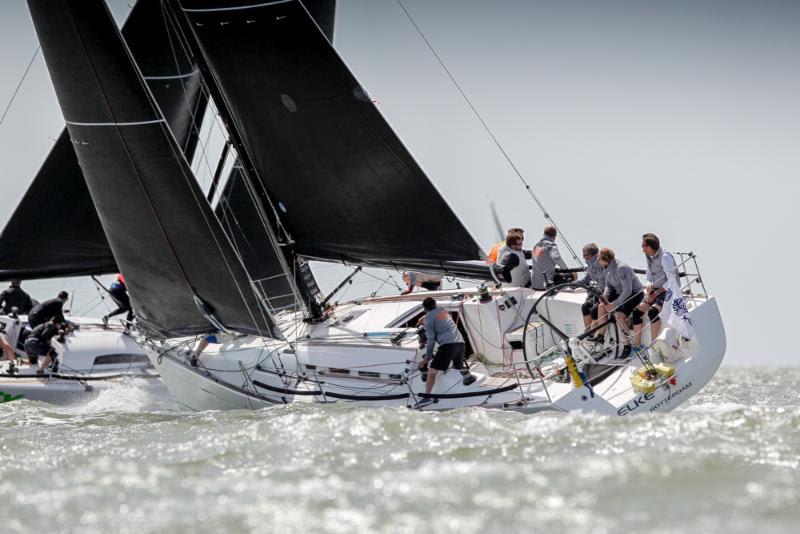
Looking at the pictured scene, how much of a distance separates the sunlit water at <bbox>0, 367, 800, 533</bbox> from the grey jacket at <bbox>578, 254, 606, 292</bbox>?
7.32 ft

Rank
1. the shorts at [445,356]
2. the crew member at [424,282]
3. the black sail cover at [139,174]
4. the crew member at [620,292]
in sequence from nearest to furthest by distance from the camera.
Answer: the shorts at [445,356], the crew member at [620,292], the black sail cover at [139,174], the crew member at [424,282]

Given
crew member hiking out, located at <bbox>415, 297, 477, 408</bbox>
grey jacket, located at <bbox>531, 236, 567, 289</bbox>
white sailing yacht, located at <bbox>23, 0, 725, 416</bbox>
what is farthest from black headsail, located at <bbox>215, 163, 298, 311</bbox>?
crew member hiking out, located at <bbox>415, 297, 477, 408</bbox>

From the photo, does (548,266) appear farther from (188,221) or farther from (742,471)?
(742,471)

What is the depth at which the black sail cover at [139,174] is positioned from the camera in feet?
37.7

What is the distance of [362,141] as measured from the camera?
11.9 m

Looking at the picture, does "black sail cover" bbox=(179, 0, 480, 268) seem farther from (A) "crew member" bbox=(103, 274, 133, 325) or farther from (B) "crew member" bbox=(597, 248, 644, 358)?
(A) "crew member" bbox=(103, 274, 133, 325)

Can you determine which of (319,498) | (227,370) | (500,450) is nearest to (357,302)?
(227,370)

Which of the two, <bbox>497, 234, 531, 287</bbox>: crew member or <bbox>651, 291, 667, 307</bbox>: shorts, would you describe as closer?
<bbox>651, 291, 667, 307</bbox>: shorts

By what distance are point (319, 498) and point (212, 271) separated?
5.35m

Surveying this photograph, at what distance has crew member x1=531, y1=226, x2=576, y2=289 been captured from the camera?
40.4 feet

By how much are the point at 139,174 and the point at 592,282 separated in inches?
198

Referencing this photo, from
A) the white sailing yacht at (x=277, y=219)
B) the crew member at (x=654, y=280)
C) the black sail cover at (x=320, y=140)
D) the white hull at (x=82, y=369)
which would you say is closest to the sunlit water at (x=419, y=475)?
the white sailing yacht at (x=277, y=219)

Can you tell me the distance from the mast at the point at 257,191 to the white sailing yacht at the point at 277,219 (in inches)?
1.1

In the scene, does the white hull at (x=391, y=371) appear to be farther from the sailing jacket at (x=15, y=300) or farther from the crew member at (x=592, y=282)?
the sailing jacket at (x=15, y=300)
